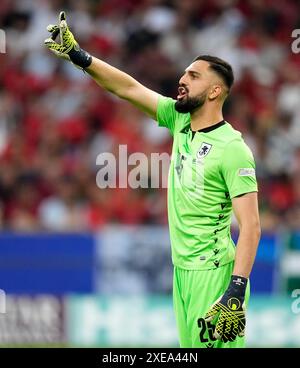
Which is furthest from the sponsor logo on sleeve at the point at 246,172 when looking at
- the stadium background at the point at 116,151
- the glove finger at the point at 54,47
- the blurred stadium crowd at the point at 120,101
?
the blurred stadium crowd at the point at 120,101

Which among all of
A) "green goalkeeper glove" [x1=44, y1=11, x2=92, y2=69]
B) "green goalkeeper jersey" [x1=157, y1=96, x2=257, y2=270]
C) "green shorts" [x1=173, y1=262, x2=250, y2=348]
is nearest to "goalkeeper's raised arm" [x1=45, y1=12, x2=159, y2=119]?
"green goalkeeper glove" [x1=44, y1=11, x2=92, y2=69]

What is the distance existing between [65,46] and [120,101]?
683cm

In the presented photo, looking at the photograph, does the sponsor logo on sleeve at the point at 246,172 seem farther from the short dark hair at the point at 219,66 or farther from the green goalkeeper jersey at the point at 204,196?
the short dark hair at the point at 219,66

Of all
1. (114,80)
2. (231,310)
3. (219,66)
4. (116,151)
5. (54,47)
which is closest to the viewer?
(231,310)

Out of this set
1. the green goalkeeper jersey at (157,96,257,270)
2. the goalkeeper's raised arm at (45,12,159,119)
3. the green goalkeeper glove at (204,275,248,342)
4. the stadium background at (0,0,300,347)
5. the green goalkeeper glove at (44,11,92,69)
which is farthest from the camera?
the stadium background at (0,0,300,347)

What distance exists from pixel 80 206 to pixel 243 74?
314 cm

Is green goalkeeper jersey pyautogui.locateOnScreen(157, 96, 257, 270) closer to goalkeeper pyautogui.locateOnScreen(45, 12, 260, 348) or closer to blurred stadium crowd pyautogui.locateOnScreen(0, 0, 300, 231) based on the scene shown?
goalkeeper pyautogui.locateOnScreen(45, 12, 260, 348)

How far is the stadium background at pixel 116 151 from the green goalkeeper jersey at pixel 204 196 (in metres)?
4.68

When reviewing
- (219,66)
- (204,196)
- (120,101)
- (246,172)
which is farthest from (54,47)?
(120,101)

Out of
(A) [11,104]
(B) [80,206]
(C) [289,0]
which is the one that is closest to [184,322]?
(B) [80,206]

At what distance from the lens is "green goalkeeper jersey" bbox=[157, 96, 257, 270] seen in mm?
6539

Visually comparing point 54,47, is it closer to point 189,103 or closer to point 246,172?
point 189,103

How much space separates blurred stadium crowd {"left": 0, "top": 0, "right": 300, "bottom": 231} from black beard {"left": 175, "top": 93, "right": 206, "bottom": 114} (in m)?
5.35

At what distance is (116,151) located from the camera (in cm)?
1288
